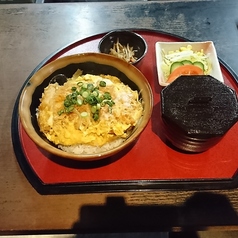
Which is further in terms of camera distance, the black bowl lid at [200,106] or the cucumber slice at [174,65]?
the cucumber slice at [174,65]

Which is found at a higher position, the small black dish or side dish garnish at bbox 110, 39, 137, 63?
the small black dish

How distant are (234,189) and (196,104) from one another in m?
0.40

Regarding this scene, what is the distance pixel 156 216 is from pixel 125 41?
1022 mm

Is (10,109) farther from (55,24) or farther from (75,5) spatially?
(75,5)

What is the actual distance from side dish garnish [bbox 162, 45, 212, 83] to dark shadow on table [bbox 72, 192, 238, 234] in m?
0.68

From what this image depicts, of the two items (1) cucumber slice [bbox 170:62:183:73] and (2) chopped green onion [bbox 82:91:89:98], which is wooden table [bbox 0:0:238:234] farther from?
(2) chopped green onion [bbox 82:91:89:98]

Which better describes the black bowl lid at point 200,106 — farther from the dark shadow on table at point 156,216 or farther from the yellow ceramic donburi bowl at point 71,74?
the dark shadow on table at point 156,216

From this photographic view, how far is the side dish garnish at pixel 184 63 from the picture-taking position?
1.66 meters

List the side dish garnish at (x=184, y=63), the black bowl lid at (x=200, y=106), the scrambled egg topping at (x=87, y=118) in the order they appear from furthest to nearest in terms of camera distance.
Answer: the side dish garnish at (x=184, y=63) < the scrambled egg topping at (x=87, y=118) < the black bowl lid at (x=200, y=106)

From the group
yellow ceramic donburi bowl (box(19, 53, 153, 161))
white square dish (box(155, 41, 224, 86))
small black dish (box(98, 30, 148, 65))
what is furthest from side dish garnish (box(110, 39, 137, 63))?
yellow ceramic donburi bowl (box(19, 53, 153, 161))

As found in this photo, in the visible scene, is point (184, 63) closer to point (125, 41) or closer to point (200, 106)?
point (125, 41)

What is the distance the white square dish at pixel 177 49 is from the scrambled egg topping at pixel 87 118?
12.7 inches

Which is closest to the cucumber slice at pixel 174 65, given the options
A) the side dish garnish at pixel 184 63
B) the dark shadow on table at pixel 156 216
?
the side dish garnish at pixel 184 63

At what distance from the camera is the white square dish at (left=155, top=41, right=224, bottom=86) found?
1667mm
